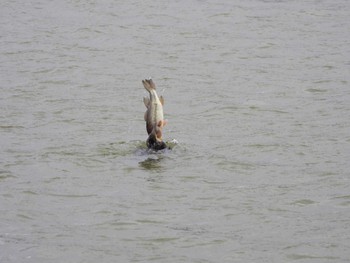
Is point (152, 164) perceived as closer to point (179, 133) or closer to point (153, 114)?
point (153, 114)

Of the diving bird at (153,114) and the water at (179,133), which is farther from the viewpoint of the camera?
the diving bird at (153,114)

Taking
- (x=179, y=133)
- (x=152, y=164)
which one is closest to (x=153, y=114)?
(x=152, y=164)

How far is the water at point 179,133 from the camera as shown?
8.23m

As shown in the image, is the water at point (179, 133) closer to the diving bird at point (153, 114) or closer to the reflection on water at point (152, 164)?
the reflection on water at point (152, 164)

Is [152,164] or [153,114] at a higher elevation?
[153,114]

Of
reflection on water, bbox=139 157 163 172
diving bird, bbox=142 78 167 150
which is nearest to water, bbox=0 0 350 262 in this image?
reflection on water, bbox=139 157 163 172

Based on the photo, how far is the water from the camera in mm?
8227

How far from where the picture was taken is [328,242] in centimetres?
802

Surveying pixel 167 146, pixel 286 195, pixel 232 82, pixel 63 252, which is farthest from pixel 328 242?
pixel 232 82

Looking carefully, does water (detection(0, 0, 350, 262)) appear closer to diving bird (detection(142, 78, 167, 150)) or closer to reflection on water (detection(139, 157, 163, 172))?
reflection on water (detection(139, 157, 163, 172))

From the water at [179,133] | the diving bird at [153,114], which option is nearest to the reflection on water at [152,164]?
the water at [179,133]

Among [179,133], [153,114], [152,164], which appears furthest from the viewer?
[179,133]

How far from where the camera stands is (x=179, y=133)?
11.4 metres

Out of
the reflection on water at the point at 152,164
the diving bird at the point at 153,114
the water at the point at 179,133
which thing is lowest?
the reflection on water at the point at 152,164
